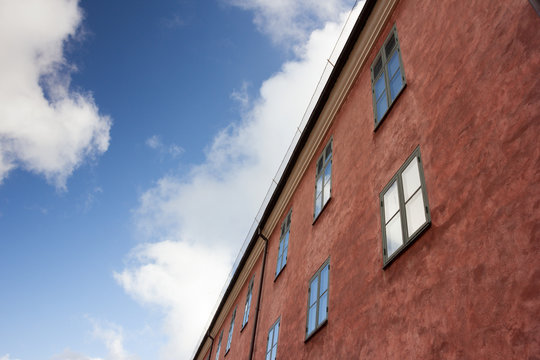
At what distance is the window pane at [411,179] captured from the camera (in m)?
6.26

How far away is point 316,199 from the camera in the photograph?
1157cm

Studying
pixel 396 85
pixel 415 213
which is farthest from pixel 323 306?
pixel 396 85

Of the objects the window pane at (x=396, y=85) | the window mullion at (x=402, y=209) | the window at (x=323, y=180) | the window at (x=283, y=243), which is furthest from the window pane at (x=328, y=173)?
the window mullion at (x=402, y=209)


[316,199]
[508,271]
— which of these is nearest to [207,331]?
[316,199]

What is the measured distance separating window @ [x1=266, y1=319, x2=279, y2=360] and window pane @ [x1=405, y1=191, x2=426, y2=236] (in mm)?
6176

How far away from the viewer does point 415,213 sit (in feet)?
19.8

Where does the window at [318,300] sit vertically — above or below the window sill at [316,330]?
above

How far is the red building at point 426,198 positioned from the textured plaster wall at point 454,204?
2cm

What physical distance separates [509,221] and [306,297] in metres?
6.17

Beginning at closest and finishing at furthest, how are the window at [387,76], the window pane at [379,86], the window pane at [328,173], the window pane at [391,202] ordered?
the window pane at [391,202]
the window at [387,76]
the window pane at [379,86]
the window pane at [328,173]

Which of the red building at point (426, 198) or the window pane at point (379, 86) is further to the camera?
the window pane at point (379, 86)

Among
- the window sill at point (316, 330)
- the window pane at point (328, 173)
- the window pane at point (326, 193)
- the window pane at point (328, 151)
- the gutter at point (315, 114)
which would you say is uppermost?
the gutter at point (315, 114)

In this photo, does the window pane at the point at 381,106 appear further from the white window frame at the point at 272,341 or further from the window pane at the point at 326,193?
the white window frame at the point at 272,341

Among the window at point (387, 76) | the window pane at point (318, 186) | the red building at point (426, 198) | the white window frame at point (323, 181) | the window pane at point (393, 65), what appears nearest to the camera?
the red building at point (426, 198)
